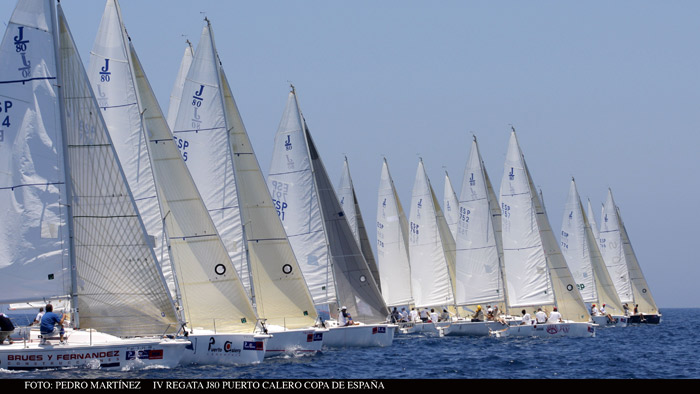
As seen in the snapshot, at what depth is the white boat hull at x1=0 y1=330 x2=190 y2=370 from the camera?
19.9 m

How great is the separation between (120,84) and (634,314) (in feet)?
152

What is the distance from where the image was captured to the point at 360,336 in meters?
33.8

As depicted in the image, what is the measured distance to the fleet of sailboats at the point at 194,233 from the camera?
21.1 meters

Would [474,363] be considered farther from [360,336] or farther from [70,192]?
[70,192]

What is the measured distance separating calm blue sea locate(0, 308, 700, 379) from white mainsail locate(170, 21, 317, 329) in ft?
6.75

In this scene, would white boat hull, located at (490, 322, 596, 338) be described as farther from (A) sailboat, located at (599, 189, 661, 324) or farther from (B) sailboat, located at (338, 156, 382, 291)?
(A) sailboat, located at (599, 189, 661, 324)

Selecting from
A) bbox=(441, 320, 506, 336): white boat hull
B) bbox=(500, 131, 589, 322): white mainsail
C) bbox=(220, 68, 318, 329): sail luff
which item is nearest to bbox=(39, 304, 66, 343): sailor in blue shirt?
bbox=(220, 68, 318, 329): sail luff

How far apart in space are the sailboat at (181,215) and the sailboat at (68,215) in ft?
10.1

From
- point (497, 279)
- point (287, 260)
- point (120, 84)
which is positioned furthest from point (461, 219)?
point (120, 84)

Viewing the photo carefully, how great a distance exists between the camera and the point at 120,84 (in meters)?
26.0

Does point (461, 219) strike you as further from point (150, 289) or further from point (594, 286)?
point (150, 289)

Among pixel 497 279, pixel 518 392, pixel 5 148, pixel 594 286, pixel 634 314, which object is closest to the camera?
pixel 518 392

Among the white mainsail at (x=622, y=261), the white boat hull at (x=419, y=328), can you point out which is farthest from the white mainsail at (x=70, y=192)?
the white mainsail at (x=622, y=261)

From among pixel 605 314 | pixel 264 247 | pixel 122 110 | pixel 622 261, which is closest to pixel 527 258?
pixel 264 247
